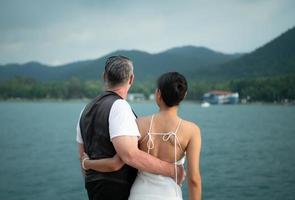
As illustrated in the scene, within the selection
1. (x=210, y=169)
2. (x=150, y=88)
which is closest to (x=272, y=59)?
(x=150, y=88)

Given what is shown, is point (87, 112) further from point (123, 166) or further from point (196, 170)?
point (196, 170)

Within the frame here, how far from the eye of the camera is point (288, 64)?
2613 inches

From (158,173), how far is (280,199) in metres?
11.6

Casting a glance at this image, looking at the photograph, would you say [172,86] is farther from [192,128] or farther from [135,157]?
[135,157]

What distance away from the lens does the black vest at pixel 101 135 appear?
6.37ft

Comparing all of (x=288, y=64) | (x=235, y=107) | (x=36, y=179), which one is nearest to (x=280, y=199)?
(x=36, y=179)

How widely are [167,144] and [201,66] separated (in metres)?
112

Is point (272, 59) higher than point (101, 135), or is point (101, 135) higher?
point (272, 59)

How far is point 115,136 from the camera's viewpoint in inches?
73.0

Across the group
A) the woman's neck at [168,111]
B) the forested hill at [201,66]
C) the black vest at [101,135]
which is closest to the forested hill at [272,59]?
the forested hill at [201,66]

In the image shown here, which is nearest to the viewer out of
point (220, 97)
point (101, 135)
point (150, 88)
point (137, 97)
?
point (101, 135)

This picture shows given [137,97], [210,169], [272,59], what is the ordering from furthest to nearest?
1. [137,97]
2. [272,59]
3. [210,169]

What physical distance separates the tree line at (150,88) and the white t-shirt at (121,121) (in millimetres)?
58808

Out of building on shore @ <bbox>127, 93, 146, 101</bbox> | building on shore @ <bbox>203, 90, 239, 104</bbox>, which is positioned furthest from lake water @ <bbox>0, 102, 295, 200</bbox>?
Result: building on shore @ <bbox>127, 93, 146, 101</bbox>
